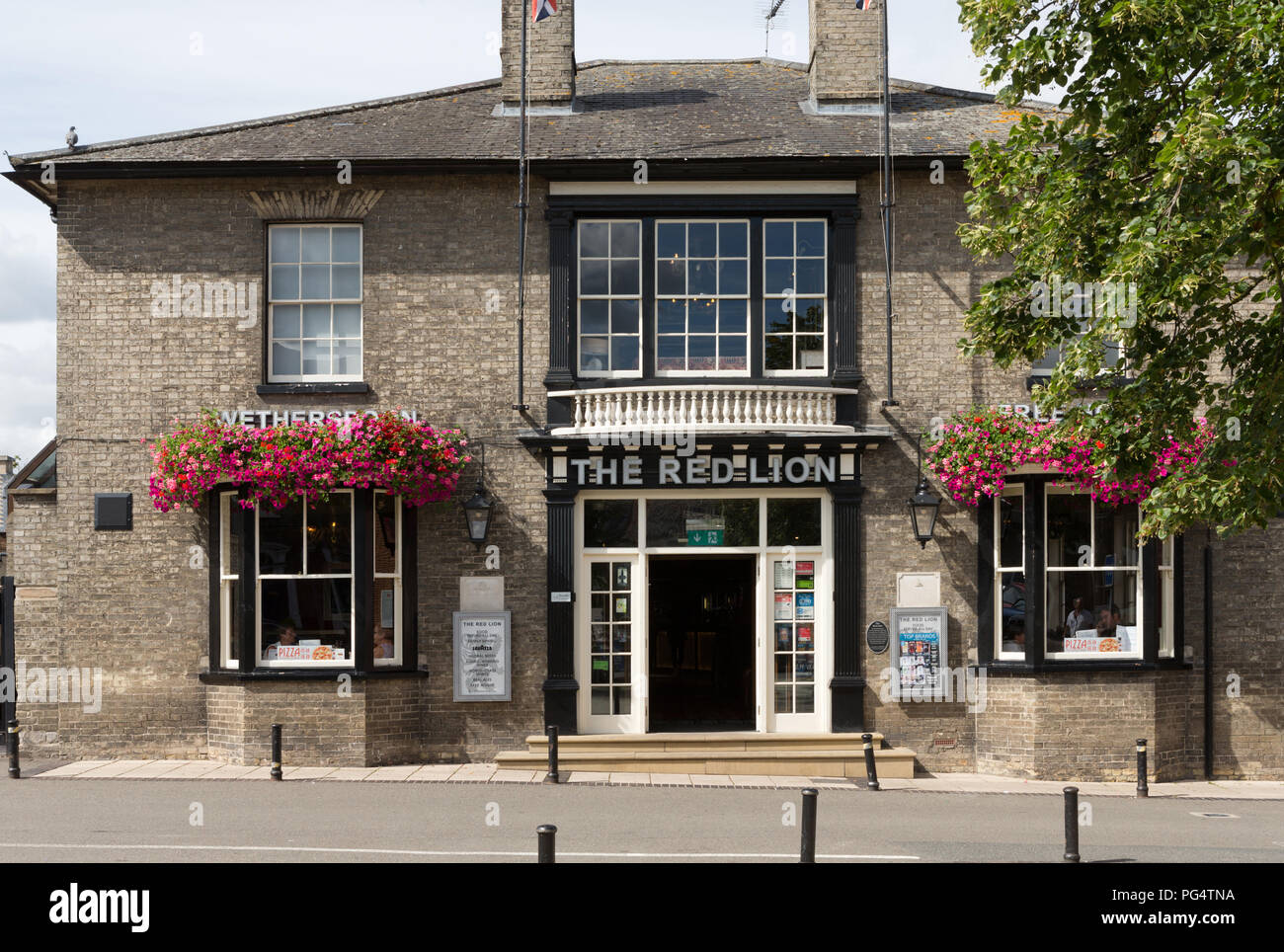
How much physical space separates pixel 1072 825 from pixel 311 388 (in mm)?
10631

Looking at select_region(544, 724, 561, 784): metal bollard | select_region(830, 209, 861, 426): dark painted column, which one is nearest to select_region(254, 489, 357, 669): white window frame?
select_region(544, 724, 561, 784): metal bollard

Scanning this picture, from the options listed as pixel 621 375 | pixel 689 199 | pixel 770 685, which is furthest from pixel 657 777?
pixel 689 199

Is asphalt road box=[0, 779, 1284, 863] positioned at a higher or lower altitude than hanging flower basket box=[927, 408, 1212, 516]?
lower

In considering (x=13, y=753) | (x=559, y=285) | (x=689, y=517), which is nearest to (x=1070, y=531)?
(x=689, y=517)

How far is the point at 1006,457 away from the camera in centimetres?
1487

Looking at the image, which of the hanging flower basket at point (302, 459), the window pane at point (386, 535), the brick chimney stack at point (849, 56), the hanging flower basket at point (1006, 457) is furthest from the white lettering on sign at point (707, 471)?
the brick chimney stack at point (849, 56)

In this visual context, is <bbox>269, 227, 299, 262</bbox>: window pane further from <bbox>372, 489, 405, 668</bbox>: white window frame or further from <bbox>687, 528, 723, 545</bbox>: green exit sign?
<bbox>687, 528, 723, 545</bbox>: green exit sign

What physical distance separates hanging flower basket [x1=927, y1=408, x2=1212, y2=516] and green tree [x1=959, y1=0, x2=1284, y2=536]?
2.29 meters

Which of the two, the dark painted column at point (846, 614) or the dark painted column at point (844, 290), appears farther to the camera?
the dark painted column at point (844, 290)

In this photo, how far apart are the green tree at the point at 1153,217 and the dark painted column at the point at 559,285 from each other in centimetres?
557

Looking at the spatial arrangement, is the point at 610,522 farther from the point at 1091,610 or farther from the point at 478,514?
the point at 1091,610

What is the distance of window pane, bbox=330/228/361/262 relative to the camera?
1593 centimetres

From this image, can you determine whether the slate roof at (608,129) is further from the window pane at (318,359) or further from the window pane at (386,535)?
the window pane at (386,535)

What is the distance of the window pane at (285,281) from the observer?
Result: 52.3 feet
